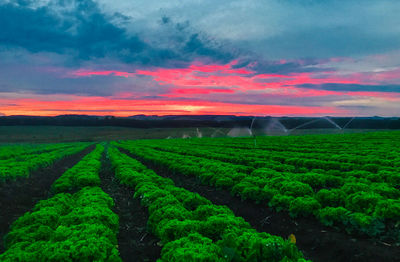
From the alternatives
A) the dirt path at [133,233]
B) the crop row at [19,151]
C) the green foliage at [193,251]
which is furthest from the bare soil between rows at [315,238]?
the crop row at [19,151]

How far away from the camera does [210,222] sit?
6.62 metres

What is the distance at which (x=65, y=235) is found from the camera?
229 inches

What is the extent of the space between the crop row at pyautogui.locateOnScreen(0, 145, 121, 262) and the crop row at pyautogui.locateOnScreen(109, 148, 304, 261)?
1298 millimetres

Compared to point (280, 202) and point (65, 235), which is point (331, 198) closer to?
point (280, 202)

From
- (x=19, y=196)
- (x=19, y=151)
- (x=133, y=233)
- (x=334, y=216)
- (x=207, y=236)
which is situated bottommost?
(x=19, y=151)

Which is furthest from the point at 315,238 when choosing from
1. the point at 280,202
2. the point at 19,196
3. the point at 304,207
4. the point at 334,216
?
the point at 19,196

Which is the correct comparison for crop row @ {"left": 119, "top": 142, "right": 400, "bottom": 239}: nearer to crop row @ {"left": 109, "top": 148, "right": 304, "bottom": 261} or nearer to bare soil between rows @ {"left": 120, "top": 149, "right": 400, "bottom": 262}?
bare soil between rows @ {"left": 120, "top": 149, "right": 400, "bottom": 262}

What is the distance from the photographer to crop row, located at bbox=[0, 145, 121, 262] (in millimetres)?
5008

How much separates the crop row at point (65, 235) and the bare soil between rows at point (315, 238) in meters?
4.91

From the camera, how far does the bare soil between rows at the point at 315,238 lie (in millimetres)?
5875

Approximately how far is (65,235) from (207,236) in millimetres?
3445

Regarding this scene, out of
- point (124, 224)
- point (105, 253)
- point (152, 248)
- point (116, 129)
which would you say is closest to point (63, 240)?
point (105, 253)

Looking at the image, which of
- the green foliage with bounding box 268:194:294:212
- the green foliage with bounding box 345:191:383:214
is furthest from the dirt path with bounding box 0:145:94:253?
the green foliage with bounding box 345:191:383:214

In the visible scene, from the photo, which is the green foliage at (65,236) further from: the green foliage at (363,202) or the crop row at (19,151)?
the crop row at (19,151)
